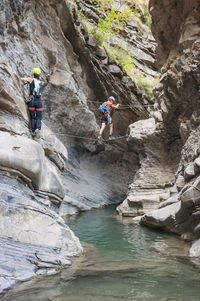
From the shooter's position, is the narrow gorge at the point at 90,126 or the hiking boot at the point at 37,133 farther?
the hiking boot at the point at 37,133

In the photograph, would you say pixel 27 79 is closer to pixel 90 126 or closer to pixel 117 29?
pixel 90 126

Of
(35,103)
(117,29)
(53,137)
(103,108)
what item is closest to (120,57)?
(117,29)

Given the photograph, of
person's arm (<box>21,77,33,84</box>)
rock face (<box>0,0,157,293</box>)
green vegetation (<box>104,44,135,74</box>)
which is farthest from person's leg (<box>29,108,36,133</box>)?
green vegetation (<box>104,44,135,74</box>)

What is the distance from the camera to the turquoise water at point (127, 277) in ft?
12.7

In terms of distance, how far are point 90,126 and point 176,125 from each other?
7.52 metres

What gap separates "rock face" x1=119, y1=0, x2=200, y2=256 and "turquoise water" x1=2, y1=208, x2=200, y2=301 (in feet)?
3.70

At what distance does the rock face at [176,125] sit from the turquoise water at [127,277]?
44.4 inches

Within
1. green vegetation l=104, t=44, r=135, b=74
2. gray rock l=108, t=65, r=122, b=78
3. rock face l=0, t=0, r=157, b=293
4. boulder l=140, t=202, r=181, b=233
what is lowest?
boulder l=140, t=202, r=181, b=233

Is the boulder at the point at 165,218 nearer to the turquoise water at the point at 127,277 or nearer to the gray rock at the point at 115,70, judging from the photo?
the turquoise water at the point at 127,277

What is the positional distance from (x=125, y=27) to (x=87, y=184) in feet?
54.9

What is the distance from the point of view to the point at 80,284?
433cm

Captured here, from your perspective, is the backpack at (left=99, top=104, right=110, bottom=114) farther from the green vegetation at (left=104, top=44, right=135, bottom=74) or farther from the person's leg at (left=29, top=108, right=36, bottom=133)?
the green vegetation at (left=104, top=44, right=135, bottom=74)

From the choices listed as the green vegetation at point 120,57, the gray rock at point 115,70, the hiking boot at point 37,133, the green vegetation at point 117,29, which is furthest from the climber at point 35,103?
the green vegetation at point 120,57

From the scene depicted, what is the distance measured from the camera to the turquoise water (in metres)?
3.86
